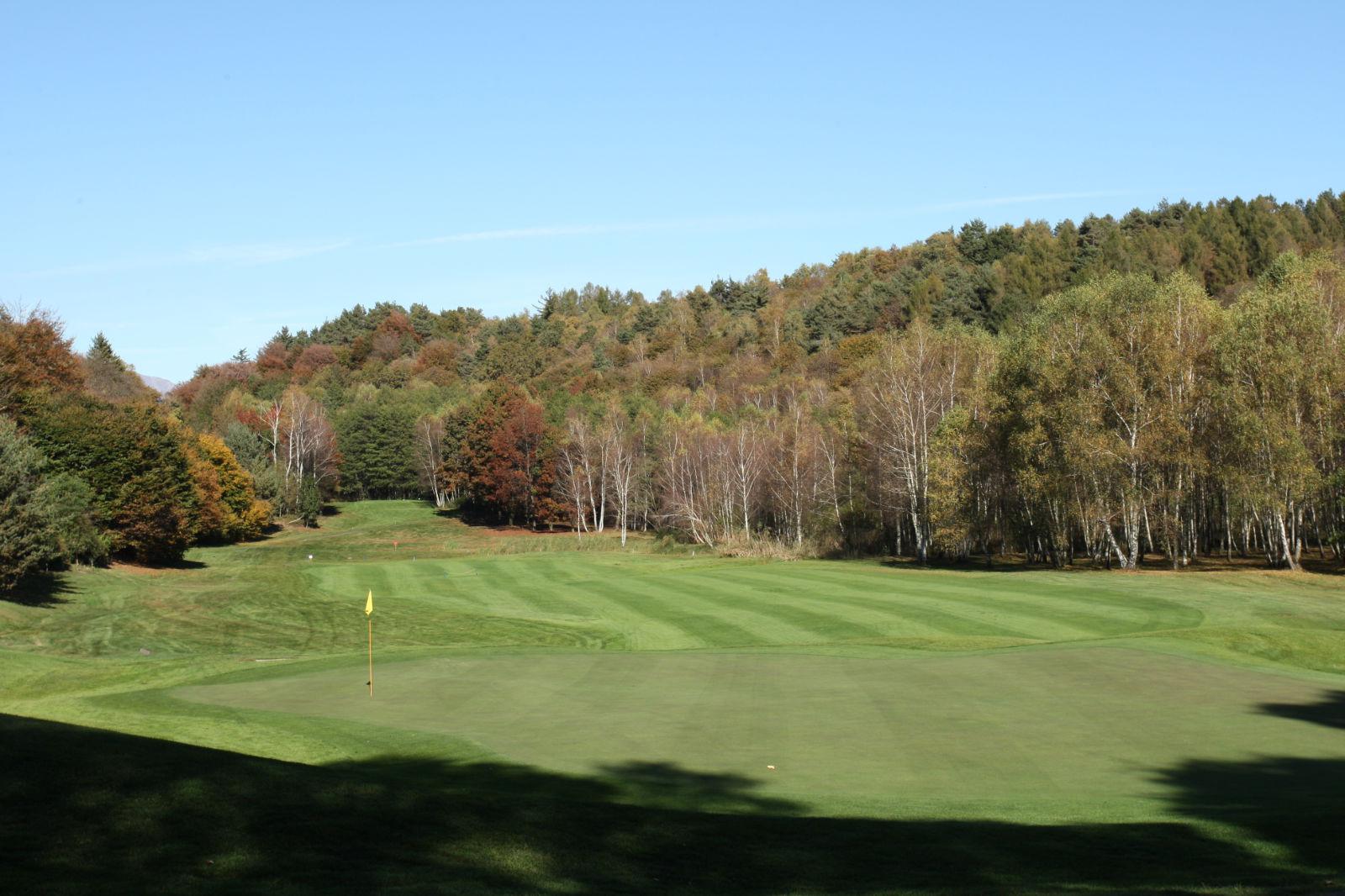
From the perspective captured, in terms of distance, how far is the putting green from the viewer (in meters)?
12.2

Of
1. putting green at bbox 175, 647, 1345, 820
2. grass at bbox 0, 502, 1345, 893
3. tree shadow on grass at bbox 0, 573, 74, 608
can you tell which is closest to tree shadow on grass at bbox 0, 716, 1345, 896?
grass at bbox 0, 502, 1345, 893

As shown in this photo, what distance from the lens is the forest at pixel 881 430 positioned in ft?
142

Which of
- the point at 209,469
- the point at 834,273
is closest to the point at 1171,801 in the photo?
the point at 209,469

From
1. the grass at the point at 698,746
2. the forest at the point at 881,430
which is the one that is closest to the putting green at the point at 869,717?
the grass at the point at 698,746

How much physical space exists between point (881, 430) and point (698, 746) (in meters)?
49.8

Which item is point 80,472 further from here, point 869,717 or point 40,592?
point 869,717

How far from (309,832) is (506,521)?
97285 millimetres

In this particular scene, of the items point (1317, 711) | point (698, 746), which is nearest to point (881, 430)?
point (1317, 711)

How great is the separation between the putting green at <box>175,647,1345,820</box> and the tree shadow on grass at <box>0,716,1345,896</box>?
4.07ft

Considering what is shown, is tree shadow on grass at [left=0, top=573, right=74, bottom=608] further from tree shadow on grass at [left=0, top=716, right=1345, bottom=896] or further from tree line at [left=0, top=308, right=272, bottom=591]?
tree shadow on grass at [left=0, top=716, right=1345, bottom=896]

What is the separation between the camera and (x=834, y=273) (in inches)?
7067

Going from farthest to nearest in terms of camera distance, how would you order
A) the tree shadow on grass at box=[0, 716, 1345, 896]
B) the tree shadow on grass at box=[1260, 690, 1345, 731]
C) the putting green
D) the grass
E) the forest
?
the forest < the tree shadow on grass at box=[1260, 690, 1345, 731] < the putting green < the grass < the tree shadow on grass at box=[0, 716, 1345, 896]

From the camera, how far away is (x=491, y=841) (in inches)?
339

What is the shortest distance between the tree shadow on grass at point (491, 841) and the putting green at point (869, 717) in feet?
4.07
